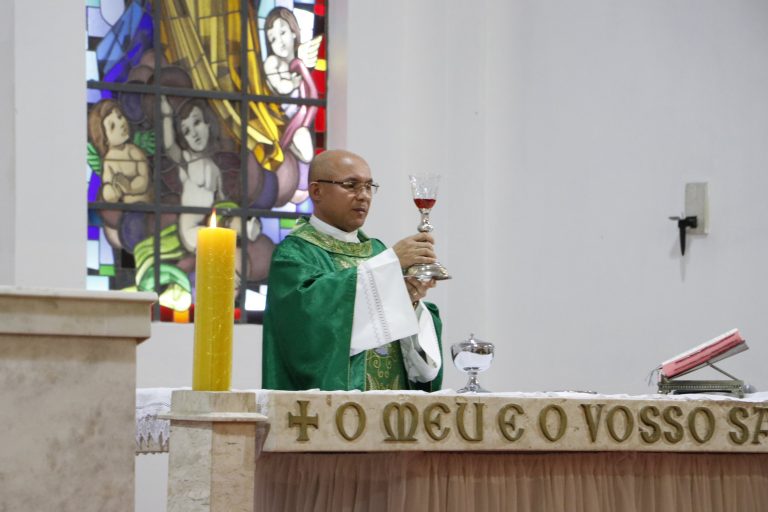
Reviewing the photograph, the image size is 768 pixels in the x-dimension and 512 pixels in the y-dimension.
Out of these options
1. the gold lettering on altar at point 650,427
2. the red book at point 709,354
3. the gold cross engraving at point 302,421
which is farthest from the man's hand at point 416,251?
the gold cross engraving at point 302,421

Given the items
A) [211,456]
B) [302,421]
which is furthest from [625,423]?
[211,456]

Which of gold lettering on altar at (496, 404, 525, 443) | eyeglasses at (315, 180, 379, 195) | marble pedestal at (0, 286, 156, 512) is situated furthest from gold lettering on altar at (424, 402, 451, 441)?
eyeglasses at (315, 180, 379, 195)

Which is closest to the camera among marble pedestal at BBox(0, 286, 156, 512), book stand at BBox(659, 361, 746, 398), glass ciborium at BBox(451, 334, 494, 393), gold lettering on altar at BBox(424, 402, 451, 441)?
marble pedestal at BBox(0, 286, 156, 512)

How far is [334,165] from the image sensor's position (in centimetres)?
471

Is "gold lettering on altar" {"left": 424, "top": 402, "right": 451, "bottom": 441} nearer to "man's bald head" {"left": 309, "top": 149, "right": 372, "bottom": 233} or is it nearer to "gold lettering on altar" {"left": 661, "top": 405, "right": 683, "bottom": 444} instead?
"gold lettering on altar" {"left": 661, "top": 405, "right": 683, "bottom": 444}

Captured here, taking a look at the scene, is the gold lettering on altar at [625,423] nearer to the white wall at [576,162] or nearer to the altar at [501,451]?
the altar at [501,451]

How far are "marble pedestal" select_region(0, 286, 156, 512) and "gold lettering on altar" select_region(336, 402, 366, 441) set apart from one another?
2.37 feet

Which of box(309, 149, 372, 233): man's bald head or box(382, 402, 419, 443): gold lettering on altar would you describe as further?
box(309, 149, 372, 233): man's bald head

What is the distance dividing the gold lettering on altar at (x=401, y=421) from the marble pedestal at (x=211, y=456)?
406 mm

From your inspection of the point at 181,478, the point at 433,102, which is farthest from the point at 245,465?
the point at 433,102

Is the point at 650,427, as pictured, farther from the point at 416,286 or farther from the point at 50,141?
the point at 50,141

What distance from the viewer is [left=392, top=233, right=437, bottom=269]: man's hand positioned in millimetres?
4121

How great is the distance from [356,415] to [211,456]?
0.43 m

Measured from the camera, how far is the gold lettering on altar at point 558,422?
2867 mm
